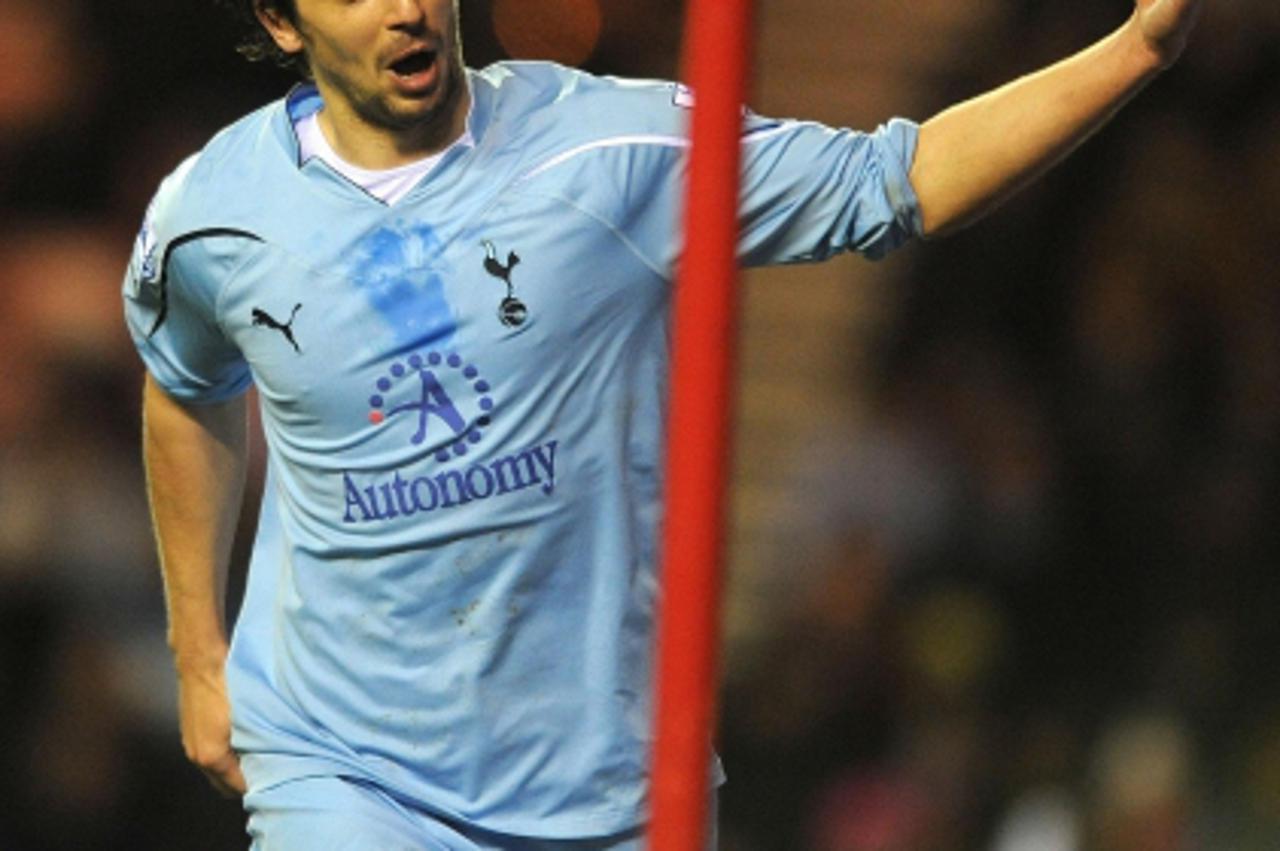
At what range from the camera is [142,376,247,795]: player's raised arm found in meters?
4.06

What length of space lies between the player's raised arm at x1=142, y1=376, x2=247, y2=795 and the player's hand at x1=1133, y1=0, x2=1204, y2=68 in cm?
166

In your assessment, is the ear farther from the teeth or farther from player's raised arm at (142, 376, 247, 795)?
player's raised arm at (142, 376, 247, 795)

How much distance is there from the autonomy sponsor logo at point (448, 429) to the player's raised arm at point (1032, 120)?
622mm

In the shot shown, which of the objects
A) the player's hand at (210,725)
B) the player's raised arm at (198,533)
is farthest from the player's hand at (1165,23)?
the player's hand at (210,725)

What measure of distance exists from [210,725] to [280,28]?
106 centimetres

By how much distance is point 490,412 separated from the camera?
138 inches

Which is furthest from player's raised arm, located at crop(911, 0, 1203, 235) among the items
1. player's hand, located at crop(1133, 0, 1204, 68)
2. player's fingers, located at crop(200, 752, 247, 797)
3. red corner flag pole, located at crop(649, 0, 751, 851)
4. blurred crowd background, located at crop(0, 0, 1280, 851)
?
blurred crowd background, located at crop(0, 0, 1280, 851)

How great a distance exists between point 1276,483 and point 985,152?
452 cm

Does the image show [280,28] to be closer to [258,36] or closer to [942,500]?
[258,36]

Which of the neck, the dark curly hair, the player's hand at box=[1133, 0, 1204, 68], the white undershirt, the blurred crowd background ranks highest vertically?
the dark curly hair

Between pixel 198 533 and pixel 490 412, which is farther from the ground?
pixel 490 412

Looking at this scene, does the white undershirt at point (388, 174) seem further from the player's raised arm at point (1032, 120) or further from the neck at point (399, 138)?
the player's raised arm at point (1032, 120)

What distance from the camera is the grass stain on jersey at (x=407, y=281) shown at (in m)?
3.51

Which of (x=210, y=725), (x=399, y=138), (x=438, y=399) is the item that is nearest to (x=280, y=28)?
(x=399, y=138)
